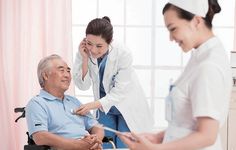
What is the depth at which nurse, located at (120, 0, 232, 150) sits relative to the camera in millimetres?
A: 1121

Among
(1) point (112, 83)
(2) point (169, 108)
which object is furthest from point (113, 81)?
(2) point (169, 108)

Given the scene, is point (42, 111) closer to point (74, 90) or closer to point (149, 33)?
Result: point (74, 90)

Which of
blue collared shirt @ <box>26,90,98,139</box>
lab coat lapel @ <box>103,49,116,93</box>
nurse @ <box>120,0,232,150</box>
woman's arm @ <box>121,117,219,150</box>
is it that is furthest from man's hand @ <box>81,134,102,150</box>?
woman's arm @ <box>121,117,219,150</box>

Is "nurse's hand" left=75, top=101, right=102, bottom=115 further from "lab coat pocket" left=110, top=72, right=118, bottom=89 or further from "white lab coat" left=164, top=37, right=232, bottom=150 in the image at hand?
"white lab coat" left=164, top=37, right=232, bottom=150

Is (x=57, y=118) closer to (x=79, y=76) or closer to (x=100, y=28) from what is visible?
(x=79, y=76)

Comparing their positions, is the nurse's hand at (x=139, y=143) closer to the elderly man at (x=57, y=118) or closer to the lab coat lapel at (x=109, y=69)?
the elderly man at (x=57, y=118)

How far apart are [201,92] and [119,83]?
59.8 inches

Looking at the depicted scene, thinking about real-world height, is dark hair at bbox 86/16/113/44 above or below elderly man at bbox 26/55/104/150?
above

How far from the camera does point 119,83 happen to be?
2.63m

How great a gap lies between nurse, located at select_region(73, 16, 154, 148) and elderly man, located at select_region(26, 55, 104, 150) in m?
0.17

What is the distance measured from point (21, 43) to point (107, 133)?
1.46 metres

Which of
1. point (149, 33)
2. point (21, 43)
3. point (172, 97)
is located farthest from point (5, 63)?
point (172, 97)

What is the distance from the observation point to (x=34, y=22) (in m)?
3.70

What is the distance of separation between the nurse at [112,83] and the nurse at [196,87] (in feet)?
4.18
